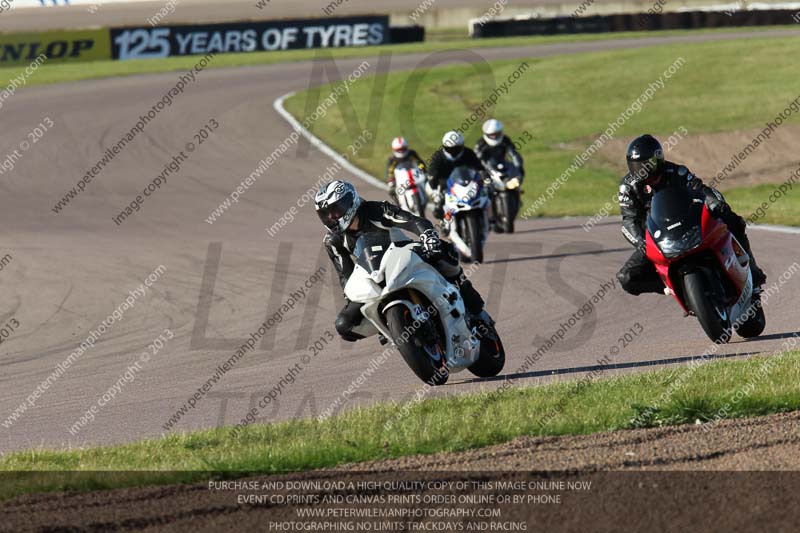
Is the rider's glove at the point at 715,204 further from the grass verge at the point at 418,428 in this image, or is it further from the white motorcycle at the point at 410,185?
the white motorcycle at the point at 410,185

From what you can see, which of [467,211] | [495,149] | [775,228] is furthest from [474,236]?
[775,228]

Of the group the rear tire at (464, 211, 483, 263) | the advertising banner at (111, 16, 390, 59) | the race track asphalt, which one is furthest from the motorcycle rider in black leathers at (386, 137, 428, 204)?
the advertising banner at (111, 16, 390, 59)

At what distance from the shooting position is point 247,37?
52.5 m

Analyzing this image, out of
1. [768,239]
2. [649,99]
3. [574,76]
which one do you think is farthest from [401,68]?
[768,239]

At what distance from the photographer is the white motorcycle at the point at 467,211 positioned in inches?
640

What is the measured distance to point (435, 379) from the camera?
952cm

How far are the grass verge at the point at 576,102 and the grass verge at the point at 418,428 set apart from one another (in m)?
18.5

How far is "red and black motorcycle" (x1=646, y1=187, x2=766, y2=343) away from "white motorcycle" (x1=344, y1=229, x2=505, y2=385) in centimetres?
171

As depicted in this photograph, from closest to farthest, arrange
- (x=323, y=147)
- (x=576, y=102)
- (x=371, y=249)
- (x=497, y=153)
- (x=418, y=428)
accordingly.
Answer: (x=418, y=428)
(x=371, y=249)
(x=497, y=153)
(x=323, y=147)
(x=576, y=102)

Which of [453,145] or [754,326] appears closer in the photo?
[754,326]

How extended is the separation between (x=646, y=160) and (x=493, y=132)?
31.9ft

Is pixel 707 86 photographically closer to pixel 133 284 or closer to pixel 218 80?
pixel 218 80

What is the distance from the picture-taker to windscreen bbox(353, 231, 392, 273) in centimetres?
931

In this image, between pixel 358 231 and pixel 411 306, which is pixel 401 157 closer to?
pixel 358 231
